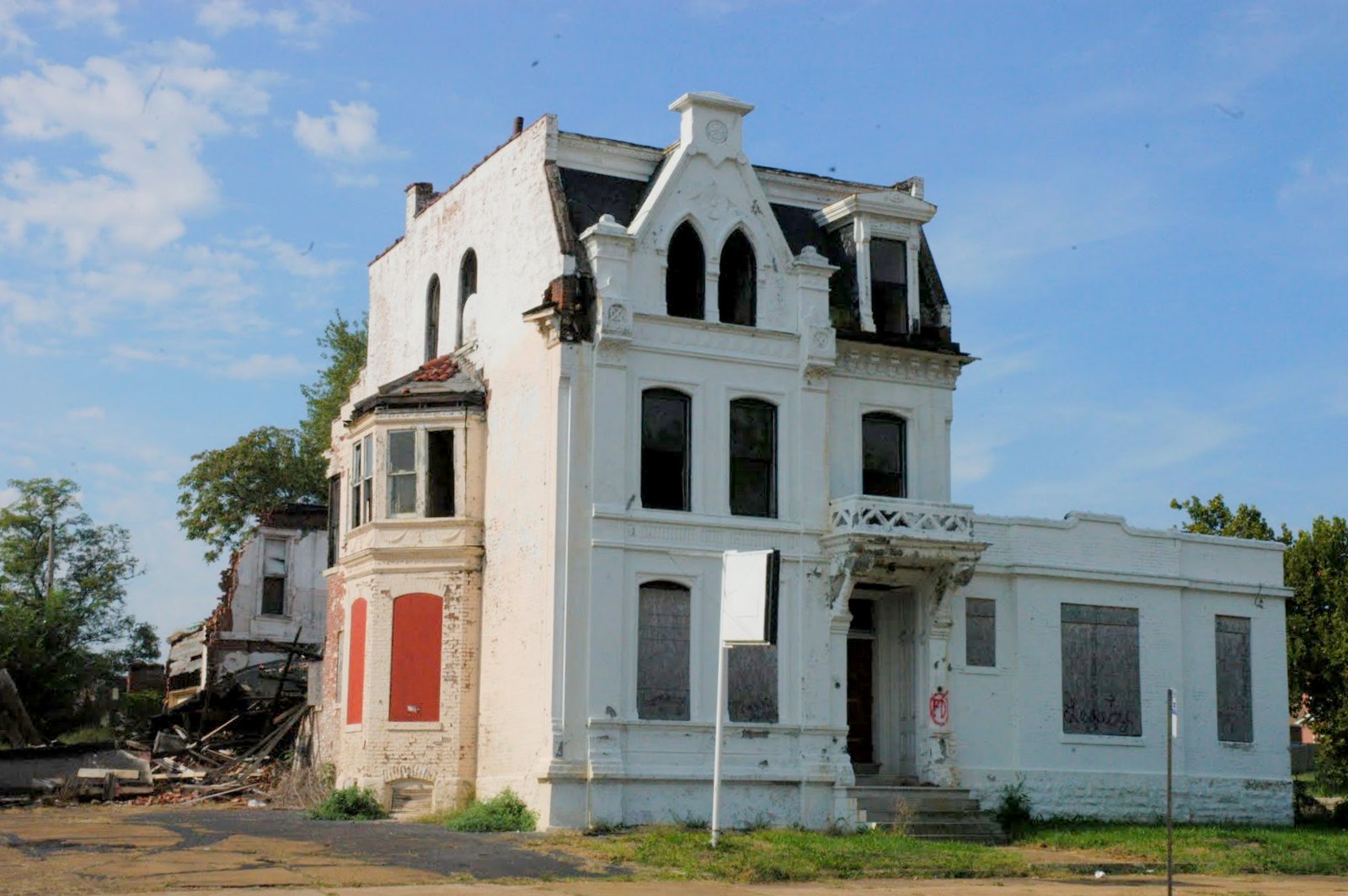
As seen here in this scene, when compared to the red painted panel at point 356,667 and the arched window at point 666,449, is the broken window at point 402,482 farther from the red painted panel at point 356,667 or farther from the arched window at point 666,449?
the arched window at point 666,449

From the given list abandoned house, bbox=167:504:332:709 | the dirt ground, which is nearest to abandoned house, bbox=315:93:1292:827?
the dirt ground

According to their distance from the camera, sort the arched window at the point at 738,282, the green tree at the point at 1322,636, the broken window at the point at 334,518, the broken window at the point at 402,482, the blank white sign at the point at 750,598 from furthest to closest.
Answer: the green tree at the point at 1322,636 → the broken window at the point at 334,518 → the broken window at the point at 402,482 → the arched window at the point at 738,282 → the blank white sign at the point at 750,598

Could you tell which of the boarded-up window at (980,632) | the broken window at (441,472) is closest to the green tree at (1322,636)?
the boarded-up window at (980,632)

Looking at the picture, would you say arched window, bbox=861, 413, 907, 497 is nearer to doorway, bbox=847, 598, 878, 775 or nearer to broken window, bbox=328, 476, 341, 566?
doorway, bbox=847, 598, 878, 775

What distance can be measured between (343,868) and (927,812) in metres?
12.1

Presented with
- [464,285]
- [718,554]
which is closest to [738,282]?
[718,554]

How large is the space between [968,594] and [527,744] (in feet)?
29.1

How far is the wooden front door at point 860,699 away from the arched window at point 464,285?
9.43 m

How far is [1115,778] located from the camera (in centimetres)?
3192

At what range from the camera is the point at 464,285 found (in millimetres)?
32938

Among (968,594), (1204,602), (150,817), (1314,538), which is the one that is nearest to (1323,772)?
(1314,538)

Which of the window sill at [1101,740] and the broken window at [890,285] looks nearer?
the broken window at [890,285]

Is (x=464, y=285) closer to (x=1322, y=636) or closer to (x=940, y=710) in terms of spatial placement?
(x=940, y=710)

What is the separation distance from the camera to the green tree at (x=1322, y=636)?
4091 centimetres
